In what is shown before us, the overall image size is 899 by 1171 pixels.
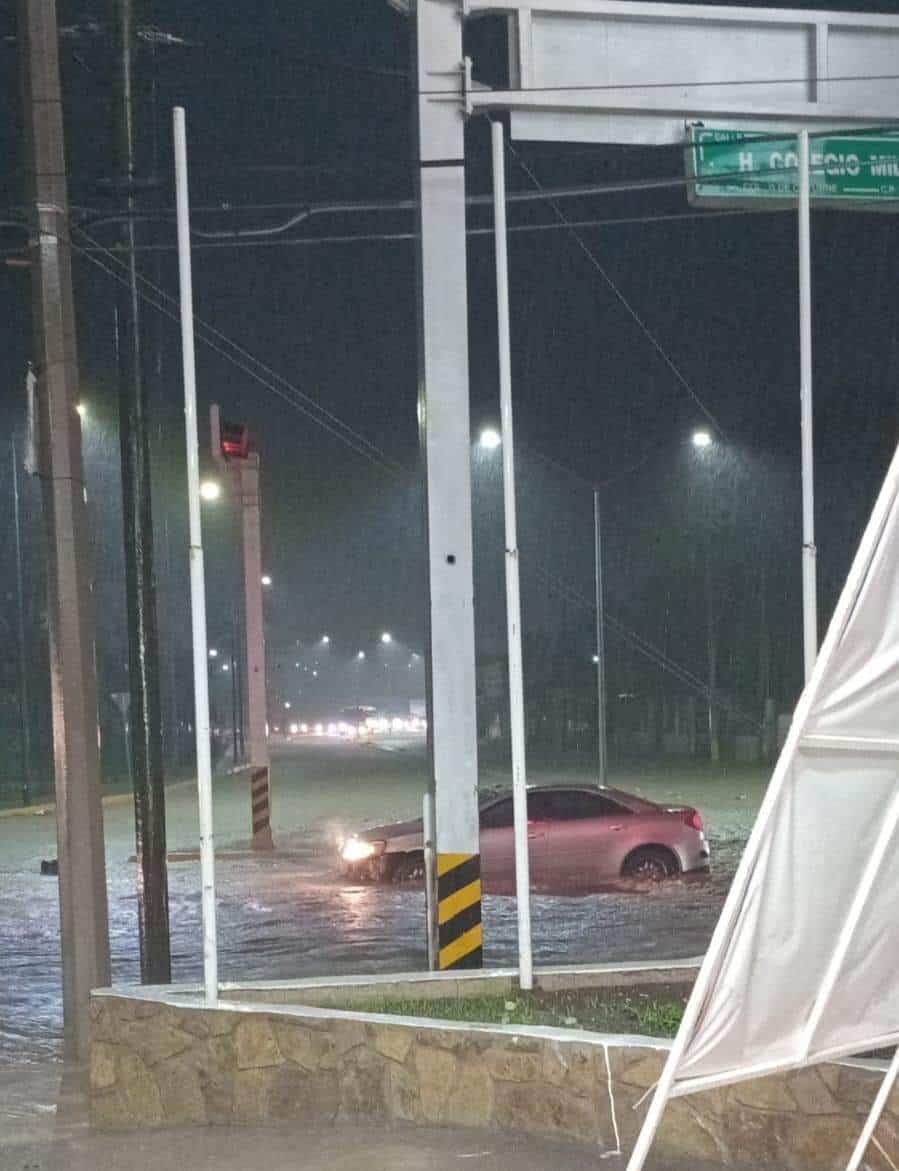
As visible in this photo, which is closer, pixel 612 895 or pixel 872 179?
pixel 872 179

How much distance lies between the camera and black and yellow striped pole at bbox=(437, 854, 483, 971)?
29.5 ft

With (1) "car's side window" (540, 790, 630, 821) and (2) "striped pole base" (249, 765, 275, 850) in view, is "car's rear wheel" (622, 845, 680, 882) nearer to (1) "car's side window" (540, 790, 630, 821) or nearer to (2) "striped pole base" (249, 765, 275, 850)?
(1) "car's side window" (540, 790, 630, 821)

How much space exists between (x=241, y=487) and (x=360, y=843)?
7005 mm

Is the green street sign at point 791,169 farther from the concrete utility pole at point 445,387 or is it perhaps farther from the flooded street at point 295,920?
the flooded street at point 295,920

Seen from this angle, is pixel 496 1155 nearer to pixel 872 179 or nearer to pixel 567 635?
pixel 872 179

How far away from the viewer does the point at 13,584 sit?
53.4 meters

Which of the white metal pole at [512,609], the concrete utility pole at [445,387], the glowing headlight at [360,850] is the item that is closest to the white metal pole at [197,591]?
the white metal pole at [512,609]

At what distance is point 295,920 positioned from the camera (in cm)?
1594

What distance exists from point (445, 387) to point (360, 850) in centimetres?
999

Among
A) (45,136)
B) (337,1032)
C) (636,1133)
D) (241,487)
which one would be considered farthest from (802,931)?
(241,487)

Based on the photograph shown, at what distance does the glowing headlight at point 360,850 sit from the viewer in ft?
59.9

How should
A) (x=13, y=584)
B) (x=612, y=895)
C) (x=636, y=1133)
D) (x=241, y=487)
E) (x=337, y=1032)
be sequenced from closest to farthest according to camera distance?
(x=636, y=1133) < (x=337, y=1032) < (x=612, y=895) < (x=241, y=487) < (x=13, y=584)

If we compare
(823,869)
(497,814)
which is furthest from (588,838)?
(823,869)

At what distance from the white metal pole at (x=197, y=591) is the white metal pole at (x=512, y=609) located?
1.46 meters
